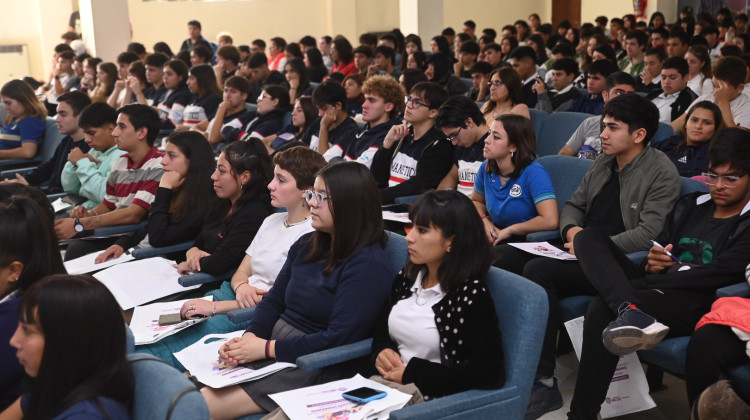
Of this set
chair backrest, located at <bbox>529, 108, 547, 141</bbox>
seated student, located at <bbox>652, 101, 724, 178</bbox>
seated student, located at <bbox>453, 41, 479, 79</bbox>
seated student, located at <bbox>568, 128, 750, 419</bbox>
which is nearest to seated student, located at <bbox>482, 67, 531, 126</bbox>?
chair backrest, located at <bbox>529, 108, 547, 141</bbox>

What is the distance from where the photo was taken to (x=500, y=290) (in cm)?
203

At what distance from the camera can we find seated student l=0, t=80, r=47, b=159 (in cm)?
574

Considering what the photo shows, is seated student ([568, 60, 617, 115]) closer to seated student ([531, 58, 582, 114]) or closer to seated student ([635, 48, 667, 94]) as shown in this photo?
seated student ([531, 58, 582, 114])

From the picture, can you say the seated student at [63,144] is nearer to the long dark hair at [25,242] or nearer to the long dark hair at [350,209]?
the long dark hair at [25,242]

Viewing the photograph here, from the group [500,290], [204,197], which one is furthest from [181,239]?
[500,290]

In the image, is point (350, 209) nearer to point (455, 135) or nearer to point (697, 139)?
point (455, 135)

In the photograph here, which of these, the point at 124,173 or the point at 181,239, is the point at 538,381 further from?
the point at 124,173

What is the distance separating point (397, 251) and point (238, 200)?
3.42ft

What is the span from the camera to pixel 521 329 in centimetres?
193

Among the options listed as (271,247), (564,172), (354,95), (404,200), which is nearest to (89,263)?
(271,247)

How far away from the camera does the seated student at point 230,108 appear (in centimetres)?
616

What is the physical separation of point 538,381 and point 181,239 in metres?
1.77

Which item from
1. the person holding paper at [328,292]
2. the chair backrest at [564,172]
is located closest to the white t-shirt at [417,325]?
the person holding paper at [328,292]

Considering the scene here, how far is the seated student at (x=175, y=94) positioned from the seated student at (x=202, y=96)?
0.66 ft
